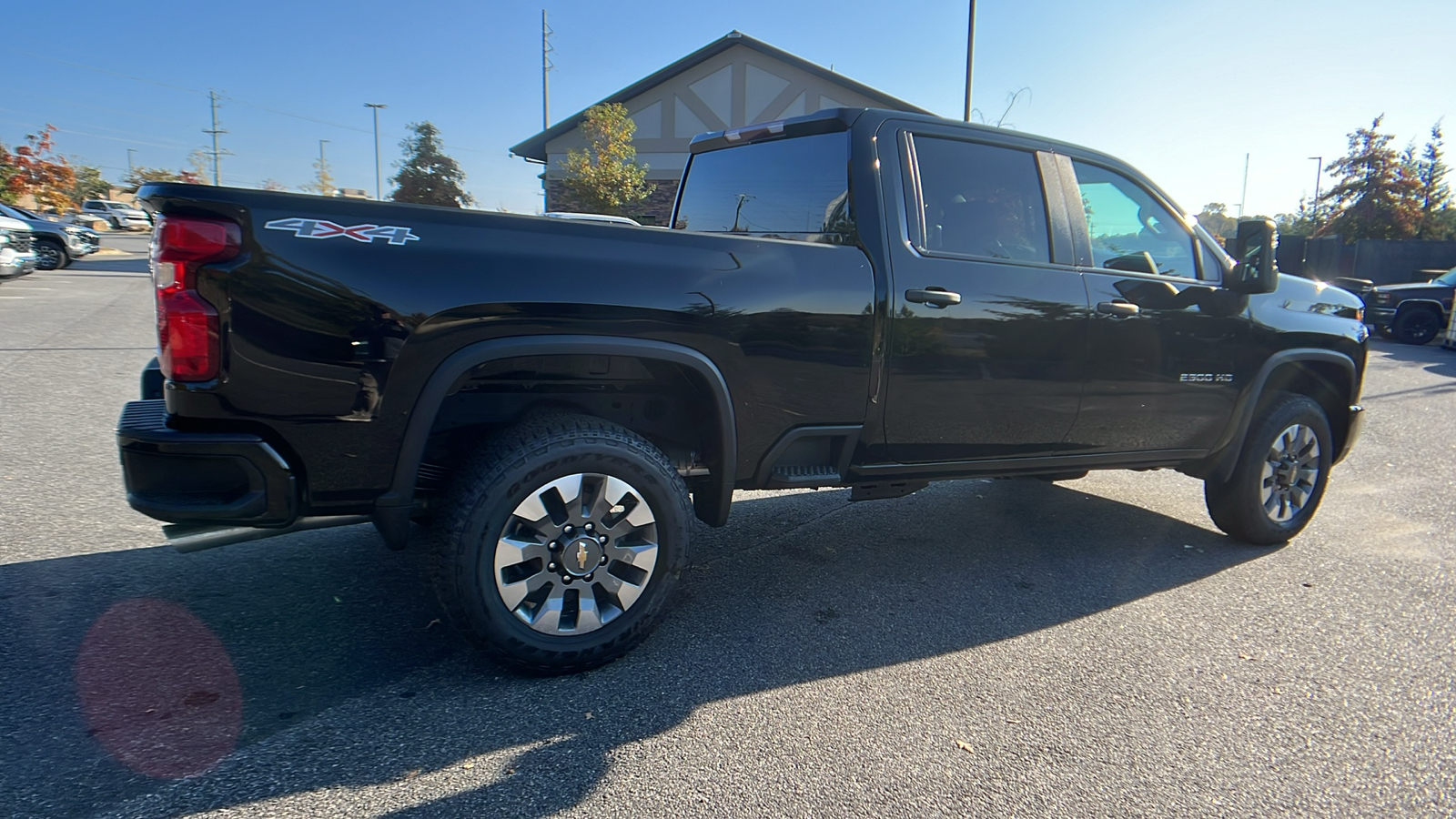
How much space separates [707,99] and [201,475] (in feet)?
85.0

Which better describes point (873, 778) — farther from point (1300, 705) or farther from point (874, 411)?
point (1300, 705)

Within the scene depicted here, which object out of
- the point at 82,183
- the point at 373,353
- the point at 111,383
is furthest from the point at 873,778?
the point at 82,183

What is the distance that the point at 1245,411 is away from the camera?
4.41m

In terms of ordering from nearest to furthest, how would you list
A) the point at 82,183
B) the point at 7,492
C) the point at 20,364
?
the point at 7,492, the point at 20,364, the point at 82,183

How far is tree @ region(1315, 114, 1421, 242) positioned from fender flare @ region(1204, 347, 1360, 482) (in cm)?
3572

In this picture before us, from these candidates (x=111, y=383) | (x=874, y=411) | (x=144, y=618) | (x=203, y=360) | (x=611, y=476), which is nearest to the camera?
(x=203, y=360)

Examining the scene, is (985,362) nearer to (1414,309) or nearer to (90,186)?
(1414,309)

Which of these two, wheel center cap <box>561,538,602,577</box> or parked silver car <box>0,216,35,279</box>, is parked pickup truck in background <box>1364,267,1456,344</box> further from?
parked silver car <box>0,216,35,279</box>

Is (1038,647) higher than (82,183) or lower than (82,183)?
lower

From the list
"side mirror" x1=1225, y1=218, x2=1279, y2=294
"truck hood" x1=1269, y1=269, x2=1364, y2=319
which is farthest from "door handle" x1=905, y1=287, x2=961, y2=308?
"truck hood" x1=1269, y1=269, x2=1364, y2=319

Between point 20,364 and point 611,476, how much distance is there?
8418mm

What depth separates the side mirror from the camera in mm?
4145

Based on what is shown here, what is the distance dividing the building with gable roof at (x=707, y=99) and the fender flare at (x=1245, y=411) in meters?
22.1

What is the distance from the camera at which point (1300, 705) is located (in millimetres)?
2980
